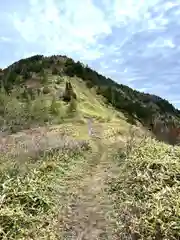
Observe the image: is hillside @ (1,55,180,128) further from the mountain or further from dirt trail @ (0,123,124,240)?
dirt trail @ (0,123,124,240)

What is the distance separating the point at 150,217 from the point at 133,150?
930 centimetres

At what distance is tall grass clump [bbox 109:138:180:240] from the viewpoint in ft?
30.2

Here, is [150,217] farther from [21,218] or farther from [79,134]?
[79,134]

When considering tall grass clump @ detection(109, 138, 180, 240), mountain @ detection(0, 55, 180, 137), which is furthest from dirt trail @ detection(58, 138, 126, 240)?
mountain @ detection(0, 55, 180, 137)

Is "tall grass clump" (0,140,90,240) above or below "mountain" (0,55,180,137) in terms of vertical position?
below

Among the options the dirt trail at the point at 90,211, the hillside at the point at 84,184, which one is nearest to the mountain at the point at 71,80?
the hillside at the point at 84,184

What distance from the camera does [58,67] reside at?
172ft

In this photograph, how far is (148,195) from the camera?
37.7 feet

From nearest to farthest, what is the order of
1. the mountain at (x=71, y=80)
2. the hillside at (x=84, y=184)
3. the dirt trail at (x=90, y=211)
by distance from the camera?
the hillside at (x=84, y=184) → the dirt trail at (x=90, y=211) → the mountain at (x=71, y=80)

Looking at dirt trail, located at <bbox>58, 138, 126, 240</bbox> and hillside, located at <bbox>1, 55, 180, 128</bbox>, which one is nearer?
dirt trail, located at <bbox>58, 138, 126, 240</bbox>

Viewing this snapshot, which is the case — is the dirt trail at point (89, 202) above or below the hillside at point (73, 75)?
below

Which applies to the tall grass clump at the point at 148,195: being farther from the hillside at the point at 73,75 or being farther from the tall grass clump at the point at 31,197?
the hillside at the point at 73,75

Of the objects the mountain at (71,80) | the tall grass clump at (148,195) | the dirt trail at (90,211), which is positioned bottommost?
the dirt trail at (90,211)

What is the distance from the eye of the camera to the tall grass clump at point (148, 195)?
9.20 m
